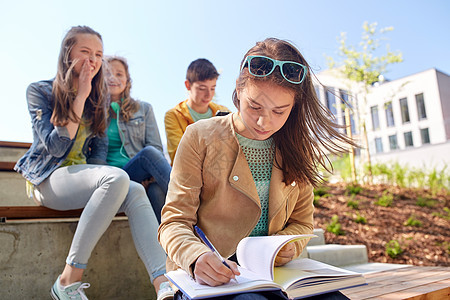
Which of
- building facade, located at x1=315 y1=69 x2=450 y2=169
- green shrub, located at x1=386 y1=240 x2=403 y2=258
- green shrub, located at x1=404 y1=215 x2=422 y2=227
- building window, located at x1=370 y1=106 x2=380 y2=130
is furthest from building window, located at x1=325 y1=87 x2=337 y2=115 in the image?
building window, located at x1=370 y1=106 x2=380 y2=130

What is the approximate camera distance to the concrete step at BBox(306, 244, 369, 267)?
3.40m

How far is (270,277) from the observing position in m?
0.92

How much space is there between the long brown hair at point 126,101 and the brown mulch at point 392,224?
323cm

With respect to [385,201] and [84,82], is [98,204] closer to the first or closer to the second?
[84,82]

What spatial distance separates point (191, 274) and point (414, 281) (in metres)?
1.81

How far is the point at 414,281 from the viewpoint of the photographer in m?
2.18

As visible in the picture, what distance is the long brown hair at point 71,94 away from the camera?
1841 millimetres

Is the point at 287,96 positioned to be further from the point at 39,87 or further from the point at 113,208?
the point at 39,87

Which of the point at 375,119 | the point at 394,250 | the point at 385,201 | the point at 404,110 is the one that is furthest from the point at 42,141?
the point at 404,110

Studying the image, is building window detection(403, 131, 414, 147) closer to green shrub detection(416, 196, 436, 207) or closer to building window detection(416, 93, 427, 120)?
building window detection(416, 93, 427, 120)

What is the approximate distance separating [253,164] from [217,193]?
0.19 metres

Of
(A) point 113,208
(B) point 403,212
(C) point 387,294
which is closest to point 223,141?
(A) point 113,208

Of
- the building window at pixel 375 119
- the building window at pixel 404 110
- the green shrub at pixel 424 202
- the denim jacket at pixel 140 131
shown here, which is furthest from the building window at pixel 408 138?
the denim jacket at pixel 140 131

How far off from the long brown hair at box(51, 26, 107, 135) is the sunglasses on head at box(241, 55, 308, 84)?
109cm
